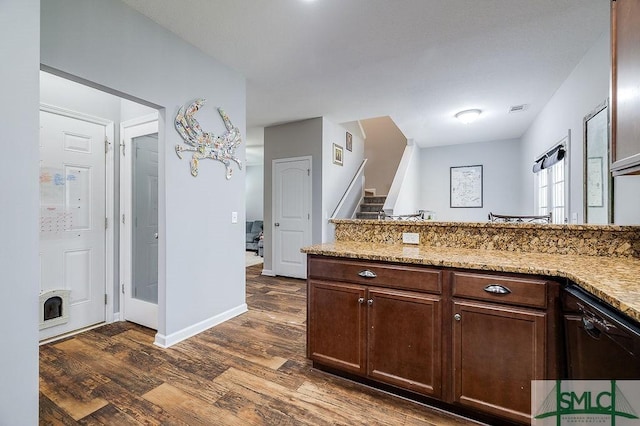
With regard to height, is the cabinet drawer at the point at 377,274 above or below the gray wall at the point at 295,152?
below

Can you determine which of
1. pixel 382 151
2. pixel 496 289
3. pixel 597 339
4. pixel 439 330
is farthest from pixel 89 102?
pixel 382 151

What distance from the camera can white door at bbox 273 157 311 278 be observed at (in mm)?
4684

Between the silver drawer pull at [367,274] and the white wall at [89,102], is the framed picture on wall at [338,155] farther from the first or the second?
the silver drawer pull at [367,274]

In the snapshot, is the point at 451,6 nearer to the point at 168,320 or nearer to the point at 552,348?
the point at 552,348

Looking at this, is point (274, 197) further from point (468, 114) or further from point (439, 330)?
point (439, 330)

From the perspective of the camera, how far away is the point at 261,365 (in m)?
2.13

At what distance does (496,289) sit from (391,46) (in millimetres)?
2243

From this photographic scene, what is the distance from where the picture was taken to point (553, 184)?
3.94 meters

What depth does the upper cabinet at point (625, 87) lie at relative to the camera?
1166 mm

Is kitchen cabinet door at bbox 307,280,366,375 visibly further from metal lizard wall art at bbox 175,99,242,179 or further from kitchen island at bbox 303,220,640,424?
metal lizard wall art at bbox 175,99,242,179

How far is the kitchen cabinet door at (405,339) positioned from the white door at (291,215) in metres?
2.93

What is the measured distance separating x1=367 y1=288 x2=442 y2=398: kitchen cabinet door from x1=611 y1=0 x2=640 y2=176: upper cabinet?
105 cm

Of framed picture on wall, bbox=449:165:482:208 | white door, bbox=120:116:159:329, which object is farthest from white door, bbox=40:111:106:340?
framed picture on wall, bbox=449:165:482:208

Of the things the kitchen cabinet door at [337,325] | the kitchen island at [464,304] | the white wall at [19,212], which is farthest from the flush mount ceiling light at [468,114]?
the white wall at [19,212]
